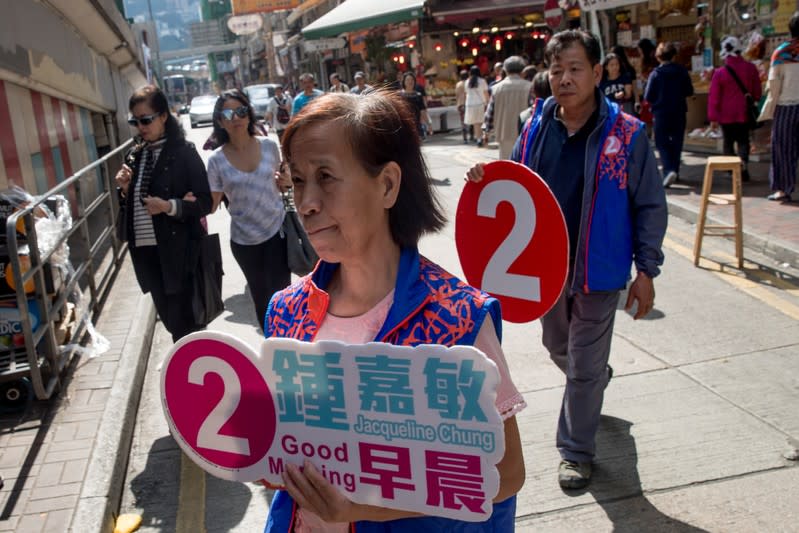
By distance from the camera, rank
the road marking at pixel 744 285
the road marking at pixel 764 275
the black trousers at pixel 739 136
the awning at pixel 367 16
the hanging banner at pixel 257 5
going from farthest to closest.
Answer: the hanging banner at pixel 257 5
the awning at pixel 367 16
the black trousers at pixel 739 136
the road marking at pixel 764 275
the road marking at pixel 744 285

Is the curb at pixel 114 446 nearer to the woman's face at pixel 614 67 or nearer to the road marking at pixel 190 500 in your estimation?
the road marking at pixel 190 500

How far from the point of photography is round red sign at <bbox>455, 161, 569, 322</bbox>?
313cm

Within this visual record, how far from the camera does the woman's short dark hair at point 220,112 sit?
5.18 m

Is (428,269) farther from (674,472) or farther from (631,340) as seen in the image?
(631,340)

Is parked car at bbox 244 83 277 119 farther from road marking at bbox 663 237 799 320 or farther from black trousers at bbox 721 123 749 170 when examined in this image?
road marking at bbox 663 237 799 320

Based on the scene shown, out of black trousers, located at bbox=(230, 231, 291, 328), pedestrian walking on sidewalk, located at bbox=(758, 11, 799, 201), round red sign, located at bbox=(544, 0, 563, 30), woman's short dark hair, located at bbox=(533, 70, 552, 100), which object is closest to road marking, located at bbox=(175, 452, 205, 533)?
black trousers, located at bbox=(230, 231, 291, 328)

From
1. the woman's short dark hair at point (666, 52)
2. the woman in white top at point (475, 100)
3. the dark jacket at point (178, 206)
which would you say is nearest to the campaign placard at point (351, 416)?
the dark jacket at point (178, 206)

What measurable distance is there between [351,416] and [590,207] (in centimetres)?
229

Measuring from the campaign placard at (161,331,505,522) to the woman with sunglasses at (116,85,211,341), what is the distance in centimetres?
317

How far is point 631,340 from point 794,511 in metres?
2.38

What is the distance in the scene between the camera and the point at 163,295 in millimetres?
5062

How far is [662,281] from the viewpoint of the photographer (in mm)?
7277

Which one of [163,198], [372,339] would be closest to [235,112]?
[163,198]

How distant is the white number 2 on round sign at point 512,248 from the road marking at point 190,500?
1809mm
